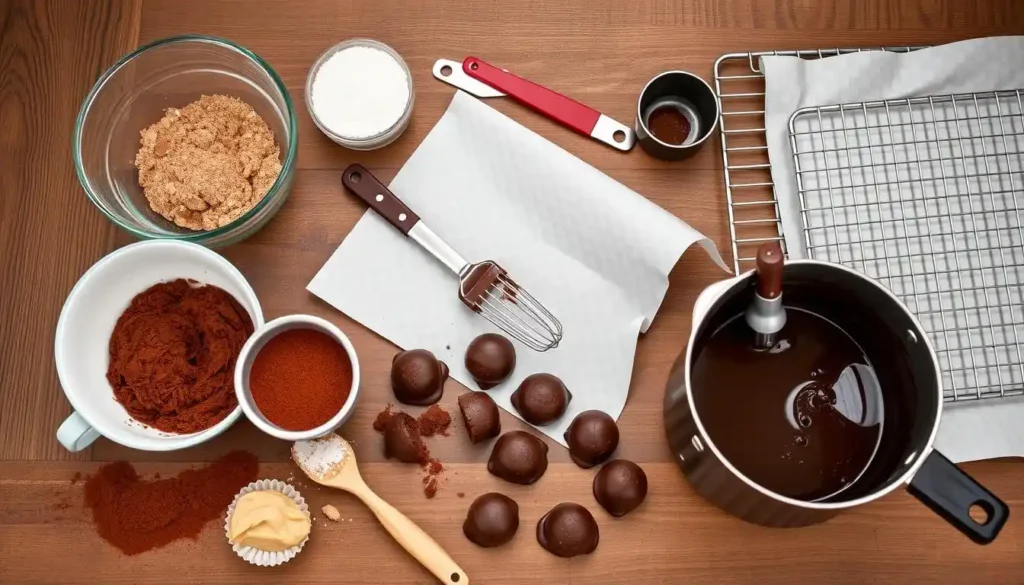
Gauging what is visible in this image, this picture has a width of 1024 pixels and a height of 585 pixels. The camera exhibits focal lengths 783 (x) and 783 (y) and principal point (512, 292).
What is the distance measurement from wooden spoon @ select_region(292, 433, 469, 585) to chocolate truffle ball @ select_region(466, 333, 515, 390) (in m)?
0.18

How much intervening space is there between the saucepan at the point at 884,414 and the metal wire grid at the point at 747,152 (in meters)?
0.17

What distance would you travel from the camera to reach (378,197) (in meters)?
0.98

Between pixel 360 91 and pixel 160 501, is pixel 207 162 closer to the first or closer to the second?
pixel 360 91

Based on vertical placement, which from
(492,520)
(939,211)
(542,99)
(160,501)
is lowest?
(160,501)

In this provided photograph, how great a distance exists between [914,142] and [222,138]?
863mm

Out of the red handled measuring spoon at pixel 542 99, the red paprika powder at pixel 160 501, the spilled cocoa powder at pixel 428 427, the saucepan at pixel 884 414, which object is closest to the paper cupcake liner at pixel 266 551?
the red paprika powder at pixel 160 501

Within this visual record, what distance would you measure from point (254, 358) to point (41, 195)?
1.28 ft

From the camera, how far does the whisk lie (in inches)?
37.9

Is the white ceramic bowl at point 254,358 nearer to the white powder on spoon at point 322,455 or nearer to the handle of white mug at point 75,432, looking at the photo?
the white powder on spoon at point 322,455

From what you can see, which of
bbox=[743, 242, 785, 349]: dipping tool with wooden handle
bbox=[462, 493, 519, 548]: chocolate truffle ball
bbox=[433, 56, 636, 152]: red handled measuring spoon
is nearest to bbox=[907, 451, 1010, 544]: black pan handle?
bbox=[743, 242, 785, 349]: dipping tool with wooden handle

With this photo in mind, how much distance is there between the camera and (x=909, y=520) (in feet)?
3.02

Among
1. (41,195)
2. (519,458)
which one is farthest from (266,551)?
(41,195)

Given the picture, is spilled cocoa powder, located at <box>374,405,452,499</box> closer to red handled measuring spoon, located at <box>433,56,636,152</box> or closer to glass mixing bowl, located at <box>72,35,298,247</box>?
glass mixing bowl, located at <box>72,35,298,247</box>

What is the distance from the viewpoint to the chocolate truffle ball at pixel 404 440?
0.91 metres
